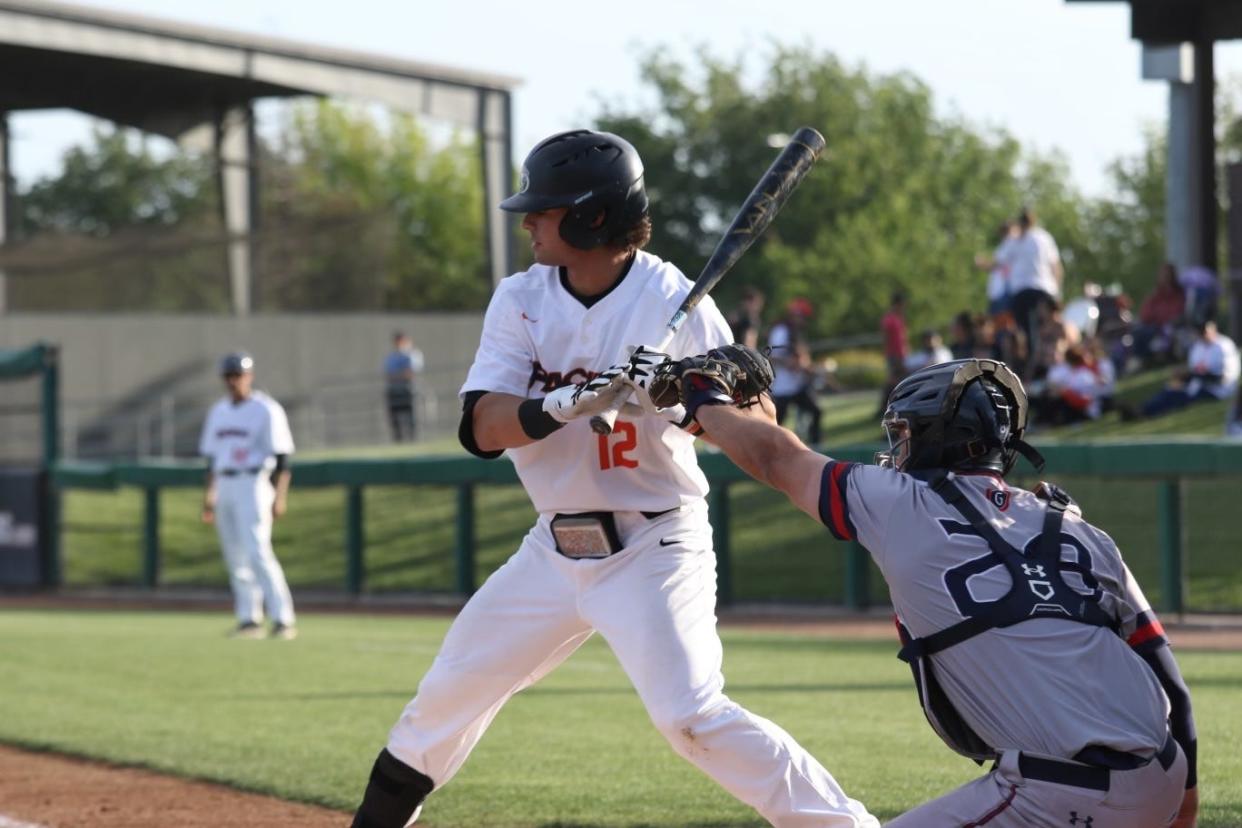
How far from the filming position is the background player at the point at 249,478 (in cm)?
1367

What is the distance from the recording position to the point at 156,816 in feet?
21.4

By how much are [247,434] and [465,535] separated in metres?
4.66

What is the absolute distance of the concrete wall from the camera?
104 ft

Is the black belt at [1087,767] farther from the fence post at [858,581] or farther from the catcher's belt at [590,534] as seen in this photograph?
the fence post at [858,581]

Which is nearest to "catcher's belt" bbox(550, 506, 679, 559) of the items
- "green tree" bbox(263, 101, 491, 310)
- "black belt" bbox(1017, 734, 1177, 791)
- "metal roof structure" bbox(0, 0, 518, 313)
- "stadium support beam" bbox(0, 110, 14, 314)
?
"black belt" bbox(1017, 734, 1177, 791)

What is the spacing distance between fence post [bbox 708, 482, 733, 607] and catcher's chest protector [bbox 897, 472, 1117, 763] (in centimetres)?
1286

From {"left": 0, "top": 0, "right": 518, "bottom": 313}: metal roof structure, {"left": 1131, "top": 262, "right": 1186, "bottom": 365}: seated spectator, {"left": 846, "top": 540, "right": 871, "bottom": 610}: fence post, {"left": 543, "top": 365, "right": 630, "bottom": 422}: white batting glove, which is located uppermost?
{"left": 0, "top": 0, "right": 518, "bottom": 313}: metal roof structure

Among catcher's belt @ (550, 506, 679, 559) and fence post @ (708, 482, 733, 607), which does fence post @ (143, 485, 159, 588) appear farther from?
catcher's belt @ (550, 506, 679, 559)

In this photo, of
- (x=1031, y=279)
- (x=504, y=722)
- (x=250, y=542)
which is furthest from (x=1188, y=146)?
(x=504, y=722)

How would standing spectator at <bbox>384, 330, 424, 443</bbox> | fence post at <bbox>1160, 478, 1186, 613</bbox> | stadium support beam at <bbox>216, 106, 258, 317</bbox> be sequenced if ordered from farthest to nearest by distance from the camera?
1. stadium support beam at <bbox>216, 106, 258, 317</bbox>
2. standing spectator at <bbox>384, 330, 424, 443</bbox>
3. fence post at <bbox>1160, 478, 1186, 613</bbox>

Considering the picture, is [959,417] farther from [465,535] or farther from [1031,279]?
[1031,279]

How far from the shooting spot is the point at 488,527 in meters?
19.3

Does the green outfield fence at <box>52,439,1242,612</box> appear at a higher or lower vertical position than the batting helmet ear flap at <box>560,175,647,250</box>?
lower

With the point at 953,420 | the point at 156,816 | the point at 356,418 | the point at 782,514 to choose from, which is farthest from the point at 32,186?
the point at 953,420
